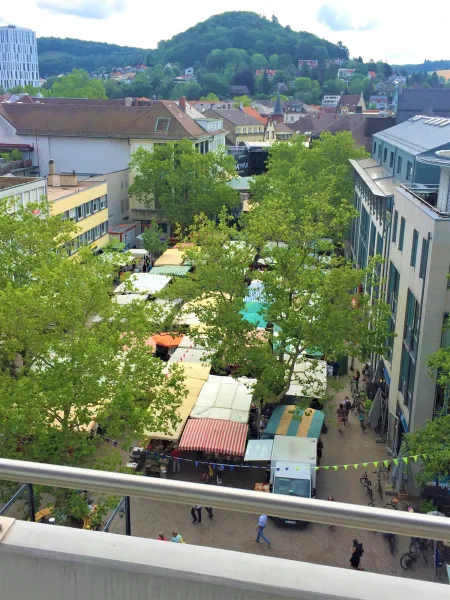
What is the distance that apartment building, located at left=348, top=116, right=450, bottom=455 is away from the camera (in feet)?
59.7

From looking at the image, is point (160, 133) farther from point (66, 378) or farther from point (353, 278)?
point (66, 378)

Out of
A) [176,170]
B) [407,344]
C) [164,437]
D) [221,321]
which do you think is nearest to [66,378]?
[164,437]

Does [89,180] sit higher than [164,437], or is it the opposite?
[89,180]

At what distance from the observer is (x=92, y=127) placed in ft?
207

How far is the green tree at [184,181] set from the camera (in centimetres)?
5122

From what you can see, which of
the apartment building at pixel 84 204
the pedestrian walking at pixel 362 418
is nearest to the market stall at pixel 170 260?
the apartment building at pixel 84 204

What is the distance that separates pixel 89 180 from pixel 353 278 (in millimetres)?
32204

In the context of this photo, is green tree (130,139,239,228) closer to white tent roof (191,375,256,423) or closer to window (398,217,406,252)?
white tent roof (191,375,256,423)

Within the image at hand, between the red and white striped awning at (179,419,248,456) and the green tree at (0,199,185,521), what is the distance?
263 cm

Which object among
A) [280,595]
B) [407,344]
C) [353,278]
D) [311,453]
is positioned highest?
[280,595]

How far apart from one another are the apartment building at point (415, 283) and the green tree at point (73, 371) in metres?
7.58

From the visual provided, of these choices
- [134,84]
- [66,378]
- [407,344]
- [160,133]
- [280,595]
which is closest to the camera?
[280,595]

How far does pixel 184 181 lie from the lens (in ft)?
170

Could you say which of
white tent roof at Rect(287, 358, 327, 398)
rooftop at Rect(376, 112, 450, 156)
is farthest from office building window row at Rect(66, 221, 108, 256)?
white tent roof at Rect(287, 358, 327, 398)
